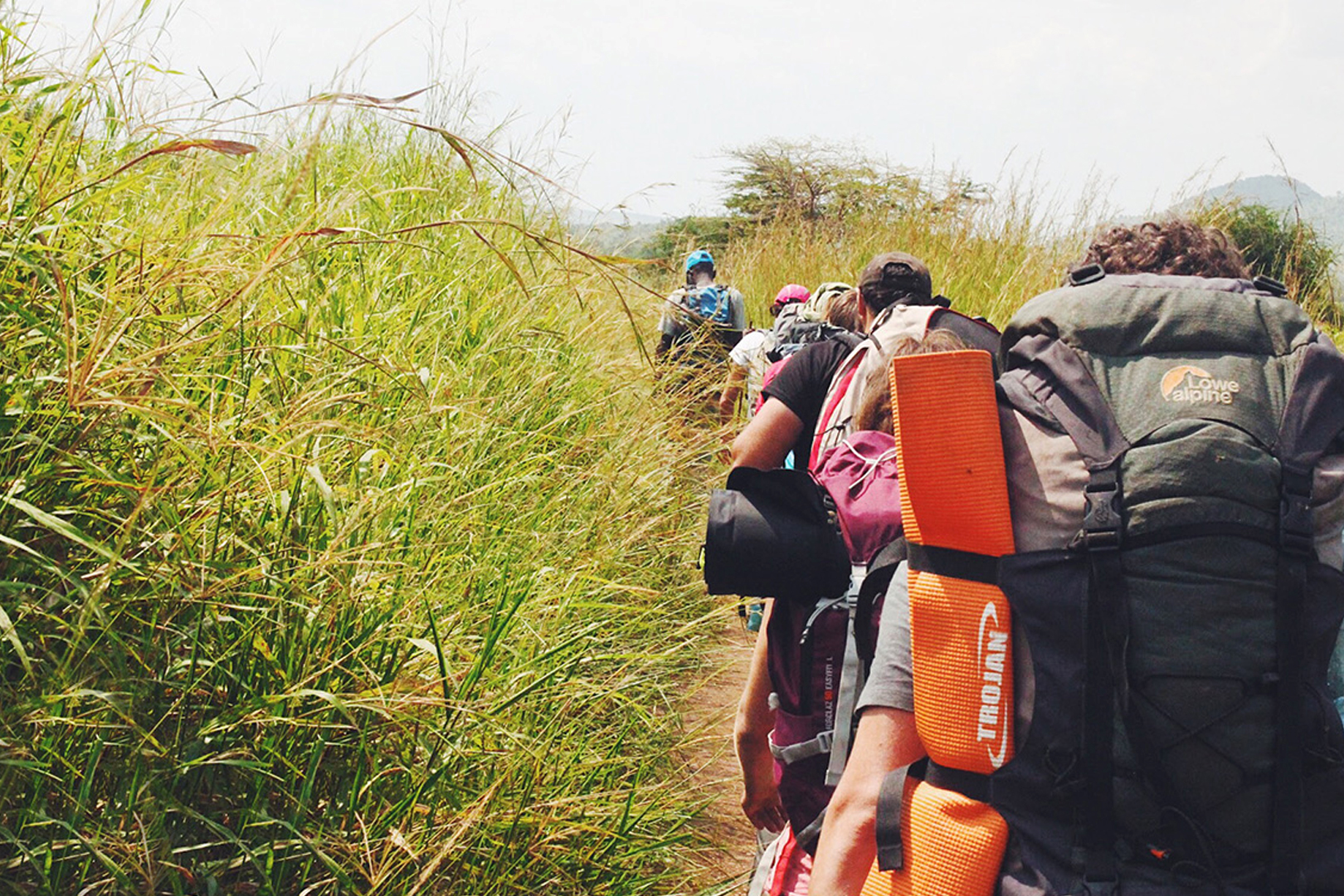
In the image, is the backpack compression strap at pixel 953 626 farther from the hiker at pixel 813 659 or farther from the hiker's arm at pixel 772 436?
the hiker's arm at pixel 772 436

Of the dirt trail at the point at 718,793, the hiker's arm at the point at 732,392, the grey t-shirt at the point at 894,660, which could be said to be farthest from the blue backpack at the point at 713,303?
the grey t-shirt at the point at 894,660

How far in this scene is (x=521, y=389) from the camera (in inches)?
191

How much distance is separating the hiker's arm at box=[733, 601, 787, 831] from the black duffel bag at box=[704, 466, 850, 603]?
0.23 metres

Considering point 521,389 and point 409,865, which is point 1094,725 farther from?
point 521,389

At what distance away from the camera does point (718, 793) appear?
3.68m

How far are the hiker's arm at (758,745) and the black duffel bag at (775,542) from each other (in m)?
0.23

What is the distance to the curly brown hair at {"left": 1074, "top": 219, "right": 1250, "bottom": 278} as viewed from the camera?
1899 mm

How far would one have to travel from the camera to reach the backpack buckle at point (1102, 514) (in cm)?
148

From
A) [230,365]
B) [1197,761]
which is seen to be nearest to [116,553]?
[230,365]

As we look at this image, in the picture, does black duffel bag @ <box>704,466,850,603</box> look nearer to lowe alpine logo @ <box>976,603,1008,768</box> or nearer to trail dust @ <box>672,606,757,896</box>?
lowe alpine logo @ <box>976,603,1008,768</box>

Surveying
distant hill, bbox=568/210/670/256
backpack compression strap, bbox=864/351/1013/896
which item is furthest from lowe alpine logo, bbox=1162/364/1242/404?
Answer: distant hill, bbox=568/210/670/256

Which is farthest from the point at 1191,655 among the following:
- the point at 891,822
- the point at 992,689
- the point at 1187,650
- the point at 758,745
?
the point at 758,745

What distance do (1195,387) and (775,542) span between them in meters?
0.83

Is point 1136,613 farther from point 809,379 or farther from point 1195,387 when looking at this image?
point 809,379
